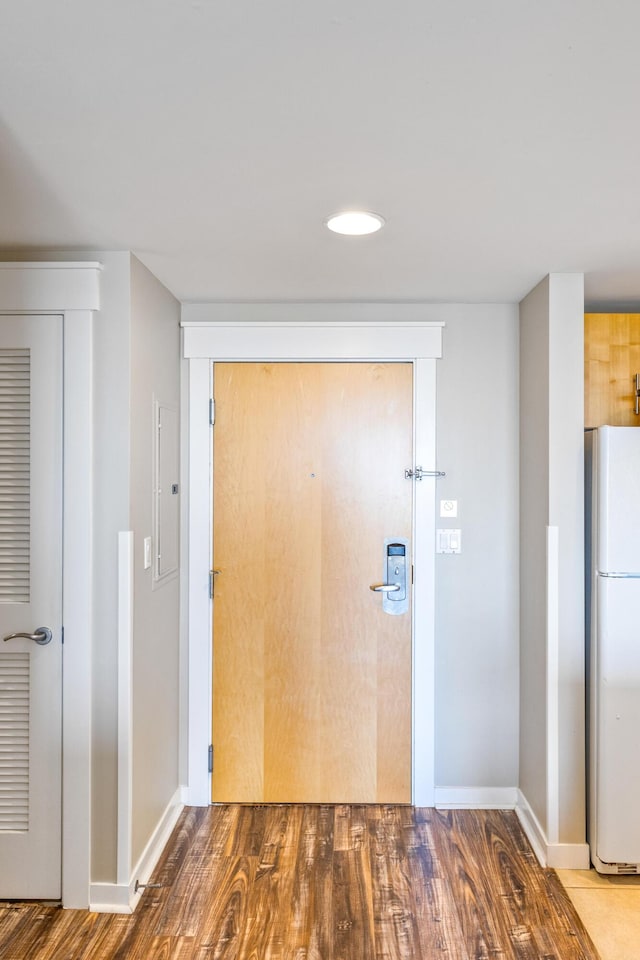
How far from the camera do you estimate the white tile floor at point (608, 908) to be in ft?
6.89

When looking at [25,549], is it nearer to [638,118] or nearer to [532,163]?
[532,163]

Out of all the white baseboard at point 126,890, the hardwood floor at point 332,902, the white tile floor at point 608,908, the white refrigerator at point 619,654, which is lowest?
the white tile floor at point 608,908

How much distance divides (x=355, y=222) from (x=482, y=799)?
254 cm

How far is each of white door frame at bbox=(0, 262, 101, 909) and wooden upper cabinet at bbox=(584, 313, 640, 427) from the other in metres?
1.96

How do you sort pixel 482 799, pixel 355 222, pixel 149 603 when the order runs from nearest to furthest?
1. pixel 355 222
2. pixel 149 603
3. pixel 482 799

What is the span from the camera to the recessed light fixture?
1962 millimetres

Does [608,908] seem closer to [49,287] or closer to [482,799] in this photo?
[482,799]

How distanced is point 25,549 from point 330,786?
1.74 meters

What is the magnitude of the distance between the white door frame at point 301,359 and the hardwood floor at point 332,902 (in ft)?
1.07

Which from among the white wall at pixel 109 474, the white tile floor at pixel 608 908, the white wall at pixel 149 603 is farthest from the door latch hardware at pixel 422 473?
the white tile floor at pixel 608 908

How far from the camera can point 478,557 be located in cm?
302

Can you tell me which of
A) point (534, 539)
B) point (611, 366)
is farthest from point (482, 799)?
point (611, 366)

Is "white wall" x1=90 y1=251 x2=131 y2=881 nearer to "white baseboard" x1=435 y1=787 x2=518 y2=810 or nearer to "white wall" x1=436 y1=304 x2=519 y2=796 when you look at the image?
"white wall" x1=436 y1=304 x2=519 y2=796

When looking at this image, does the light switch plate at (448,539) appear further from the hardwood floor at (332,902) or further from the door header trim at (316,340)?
the hardwood floor at (332,902)
